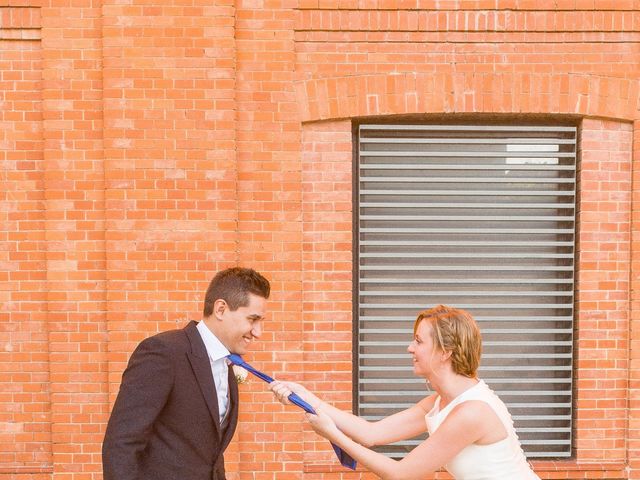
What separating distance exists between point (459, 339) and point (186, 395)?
128 centimetres

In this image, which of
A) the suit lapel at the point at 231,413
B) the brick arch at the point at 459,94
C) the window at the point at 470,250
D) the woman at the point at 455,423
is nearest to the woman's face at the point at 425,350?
the woman at the point at 455,423

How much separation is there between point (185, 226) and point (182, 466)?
7.34 ft

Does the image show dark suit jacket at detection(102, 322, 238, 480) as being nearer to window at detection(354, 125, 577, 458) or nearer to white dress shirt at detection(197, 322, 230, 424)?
white dress shirt at detection(197, 322, 230, 424)

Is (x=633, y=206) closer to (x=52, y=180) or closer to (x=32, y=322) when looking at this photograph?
(x=52, y=180)

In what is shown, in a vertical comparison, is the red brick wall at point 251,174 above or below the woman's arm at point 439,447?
above

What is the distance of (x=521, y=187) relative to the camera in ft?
15.4

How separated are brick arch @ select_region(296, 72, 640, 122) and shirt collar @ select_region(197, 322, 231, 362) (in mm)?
2329

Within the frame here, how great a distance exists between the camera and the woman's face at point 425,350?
8.58 feet

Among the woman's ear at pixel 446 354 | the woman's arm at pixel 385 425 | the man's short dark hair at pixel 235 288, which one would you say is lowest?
the woman's arm at pixel 385 425

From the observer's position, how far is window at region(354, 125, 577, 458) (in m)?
4.65

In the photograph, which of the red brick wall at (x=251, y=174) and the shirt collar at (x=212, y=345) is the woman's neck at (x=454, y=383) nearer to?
the shirt collar at (x=212, y=345)

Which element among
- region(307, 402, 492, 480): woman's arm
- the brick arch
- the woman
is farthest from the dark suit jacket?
the brick arch

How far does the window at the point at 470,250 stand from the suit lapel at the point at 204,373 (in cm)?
237

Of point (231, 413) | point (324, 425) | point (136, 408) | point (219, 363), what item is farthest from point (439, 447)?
point (136, 408)
